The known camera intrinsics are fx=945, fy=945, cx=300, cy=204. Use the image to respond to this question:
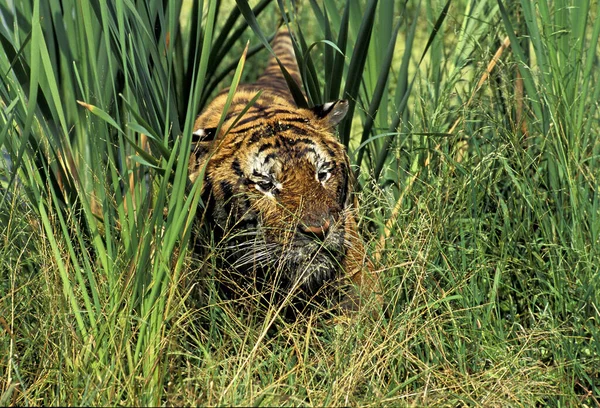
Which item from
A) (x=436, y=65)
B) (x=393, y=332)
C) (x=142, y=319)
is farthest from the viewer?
(x=436, y=65)

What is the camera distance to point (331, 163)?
11.2 ft

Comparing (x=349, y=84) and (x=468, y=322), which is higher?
(x=349, y=84)

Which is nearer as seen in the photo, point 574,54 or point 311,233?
point 311,233

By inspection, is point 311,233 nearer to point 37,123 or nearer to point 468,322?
point 468,322

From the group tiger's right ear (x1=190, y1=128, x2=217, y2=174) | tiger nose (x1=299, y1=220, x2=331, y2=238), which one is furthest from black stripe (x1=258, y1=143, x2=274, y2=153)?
tiger nose (x1=299, y1=220, x2=331, y2=238)

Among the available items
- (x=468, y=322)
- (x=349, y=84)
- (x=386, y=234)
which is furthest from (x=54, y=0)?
(x=468, y=322)

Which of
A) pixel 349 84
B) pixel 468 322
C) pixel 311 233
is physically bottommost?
pixel 468 322

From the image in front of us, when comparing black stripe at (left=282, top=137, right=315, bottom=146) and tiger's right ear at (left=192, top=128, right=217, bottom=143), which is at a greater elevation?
tiger's right ear at (left=192, top=128, right=217, bottom=143)

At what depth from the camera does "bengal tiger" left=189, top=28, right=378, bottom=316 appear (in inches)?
124

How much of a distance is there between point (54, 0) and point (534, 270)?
1775 mm

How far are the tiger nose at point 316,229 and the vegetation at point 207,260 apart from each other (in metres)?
0.18

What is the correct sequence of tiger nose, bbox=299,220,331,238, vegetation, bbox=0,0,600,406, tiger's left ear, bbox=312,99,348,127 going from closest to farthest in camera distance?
vegetation, bbox=0,0,600,406
tiger nose, bbox=299,220,331,238
tiger's left ear, bbox=312,99,348,127

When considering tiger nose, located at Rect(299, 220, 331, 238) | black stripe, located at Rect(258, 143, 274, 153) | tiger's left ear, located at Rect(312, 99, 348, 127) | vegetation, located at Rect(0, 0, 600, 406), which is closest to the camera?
vegetation, located at Rect(0, 0, 600, 406)

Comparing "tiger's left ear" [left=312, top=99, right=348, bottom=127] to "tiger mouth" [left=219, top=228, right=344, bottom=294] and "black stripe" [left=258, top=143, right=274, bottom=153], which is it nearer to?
"black stripe" [left=258, top=143, right=274, bottom=153]
